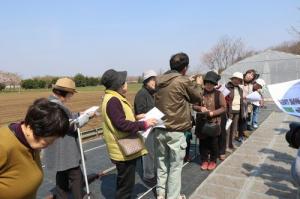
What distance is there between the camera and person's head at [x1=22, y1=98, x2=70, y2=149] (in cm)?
168

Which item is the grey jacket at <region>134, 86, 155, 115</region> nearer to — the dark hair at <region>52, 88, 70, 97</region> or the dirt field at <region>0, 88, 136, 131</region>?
the dark hair at <region>52, 88, 70, 97</region>

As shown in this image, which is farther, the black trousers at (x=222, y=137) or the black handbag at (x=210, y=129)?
the black trousers at (x=222, y=137)

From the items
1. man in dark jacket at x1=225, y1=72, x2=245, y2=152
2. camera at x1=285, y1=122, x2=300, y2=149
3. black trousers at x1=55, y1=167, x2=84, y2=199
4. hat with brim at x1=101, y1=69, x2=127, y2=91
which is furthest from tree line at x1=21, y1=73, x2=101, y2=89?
camera at x1=285, y1=122, x2=300, y2=149

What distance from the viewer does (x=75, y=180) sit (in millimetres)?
3492

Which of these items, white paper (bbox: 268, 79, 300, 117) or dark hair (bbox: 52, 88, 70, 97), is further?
dark hair (bbox: 52, 88, 70, 97)

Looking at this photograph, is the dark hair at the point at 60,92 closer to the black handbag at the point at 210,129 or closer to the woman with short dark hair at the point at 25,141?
the woman with short dark hair at the point at 25,141

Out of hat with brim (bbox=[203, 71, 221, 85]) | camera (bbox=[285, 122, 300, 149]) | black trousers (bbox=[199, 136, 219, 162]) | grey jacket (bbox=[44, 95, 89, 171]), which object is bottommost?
black trousers (bbox=[199, 136, 219, 162])

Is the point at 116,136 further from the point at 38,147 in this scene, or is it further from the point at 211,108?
the point at 211,108

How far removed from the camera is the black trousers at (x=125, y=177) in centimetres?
338

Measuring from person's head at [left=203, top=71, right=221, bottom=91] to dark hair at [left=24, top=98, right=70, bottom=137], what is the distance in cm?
378

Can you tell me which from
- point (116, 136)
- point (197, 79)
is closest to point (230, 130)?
point (197, 79)

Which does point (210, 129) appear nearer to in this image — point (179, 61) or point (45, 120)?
point (179, 61)

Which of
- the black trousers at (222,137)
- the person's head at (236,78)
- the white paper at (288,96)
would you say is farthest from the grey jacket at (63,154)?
the person's head at (236,78)

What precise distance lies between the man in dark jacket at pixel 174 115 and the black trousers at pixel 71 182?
110cm
